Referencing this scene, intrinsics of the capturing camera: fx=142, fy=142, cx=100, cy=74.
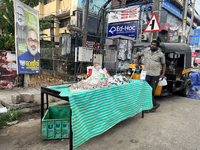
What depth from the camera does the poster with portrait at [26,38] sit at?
4957 mm

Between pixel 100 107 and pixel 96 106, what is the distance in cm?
10

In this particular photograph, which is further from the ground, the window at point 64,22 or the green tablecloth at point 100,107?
the window at point 64,22

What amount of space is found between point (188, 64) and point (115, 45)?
4.63 meters

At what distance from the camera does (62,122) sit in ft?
8.84

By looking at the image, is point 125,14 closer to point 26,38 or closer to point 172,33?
point 172,33

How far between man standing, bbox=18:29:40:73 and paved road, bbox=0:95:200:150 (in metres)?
2.63

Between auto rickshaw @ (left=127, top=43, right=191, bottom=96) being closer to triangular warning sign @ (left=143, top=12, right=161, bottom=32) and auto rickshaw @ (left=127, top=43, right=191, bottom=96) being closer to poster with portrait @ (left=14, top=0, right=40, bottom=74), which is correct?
triangular warning sign @ (left=143, top=12, right=161, bottom=32)

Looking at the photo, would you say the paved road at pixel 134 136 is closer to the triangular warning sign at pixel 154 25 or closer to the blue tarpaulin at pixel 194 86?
the blue tarpaulin at pixel 194 86

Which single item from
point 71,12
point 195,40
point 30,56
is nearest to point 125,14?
point 71,12

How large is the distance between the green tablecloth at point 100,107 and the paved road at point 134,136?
354 mm

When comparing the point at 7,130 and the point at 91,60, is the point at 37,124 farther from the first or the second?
the point at 91,60

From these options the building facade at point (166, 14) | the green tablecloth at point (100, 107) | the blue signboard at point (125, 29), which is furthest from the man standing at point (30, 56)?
the building facade at point (166, 14)

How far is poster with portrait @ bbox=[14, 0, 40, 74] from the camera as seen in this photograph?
4957 millimetres

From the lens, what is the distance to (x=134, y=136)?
2953mm
